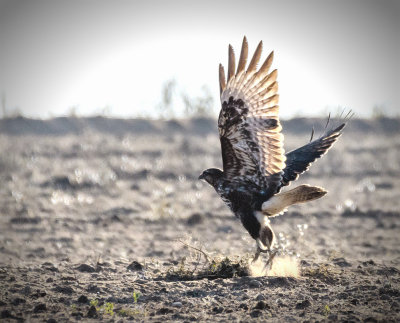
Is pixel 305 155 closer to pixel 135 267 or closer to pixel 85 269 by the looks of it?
pixel 135 267

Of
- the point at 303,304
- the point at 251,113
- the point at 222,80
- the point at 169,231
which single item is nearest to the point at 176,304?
the point at 303,304

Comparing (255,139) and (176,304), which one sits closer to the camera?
(176,304)

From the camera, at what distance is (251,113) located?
20.0ft

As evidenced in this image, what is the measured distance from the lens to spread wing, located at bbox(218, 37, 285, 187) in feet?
19.8

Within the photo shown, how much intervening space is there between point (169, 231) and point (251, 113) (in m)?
4.86

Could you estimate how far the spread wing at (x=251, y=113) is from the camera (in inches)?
238

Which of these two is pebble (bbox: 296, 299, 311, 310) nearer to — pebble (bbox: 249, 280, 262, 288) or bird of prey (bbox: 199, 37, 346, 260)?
pebble (bbox: 249, 280, 262, 288)

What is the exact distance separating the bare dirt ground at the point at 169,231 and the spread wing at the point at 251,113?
1.33m

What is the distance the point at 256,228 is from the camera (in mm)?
6461

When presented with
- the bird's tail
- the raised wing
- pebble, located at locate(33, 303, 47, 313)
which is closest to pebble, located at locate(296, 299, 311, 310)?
the bird's tail

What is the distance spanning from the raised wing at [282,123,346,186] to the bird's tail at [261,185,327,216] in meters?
0.51

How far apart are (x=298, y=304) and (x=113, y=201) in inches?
313

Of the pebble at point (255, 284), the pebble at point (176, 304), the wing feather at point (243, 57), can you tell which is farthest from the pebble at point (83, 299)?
the wing feather at point (243, 57)

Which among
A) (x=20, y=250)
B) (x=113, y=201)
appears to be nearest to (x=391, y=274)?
(x=20, y=250)
